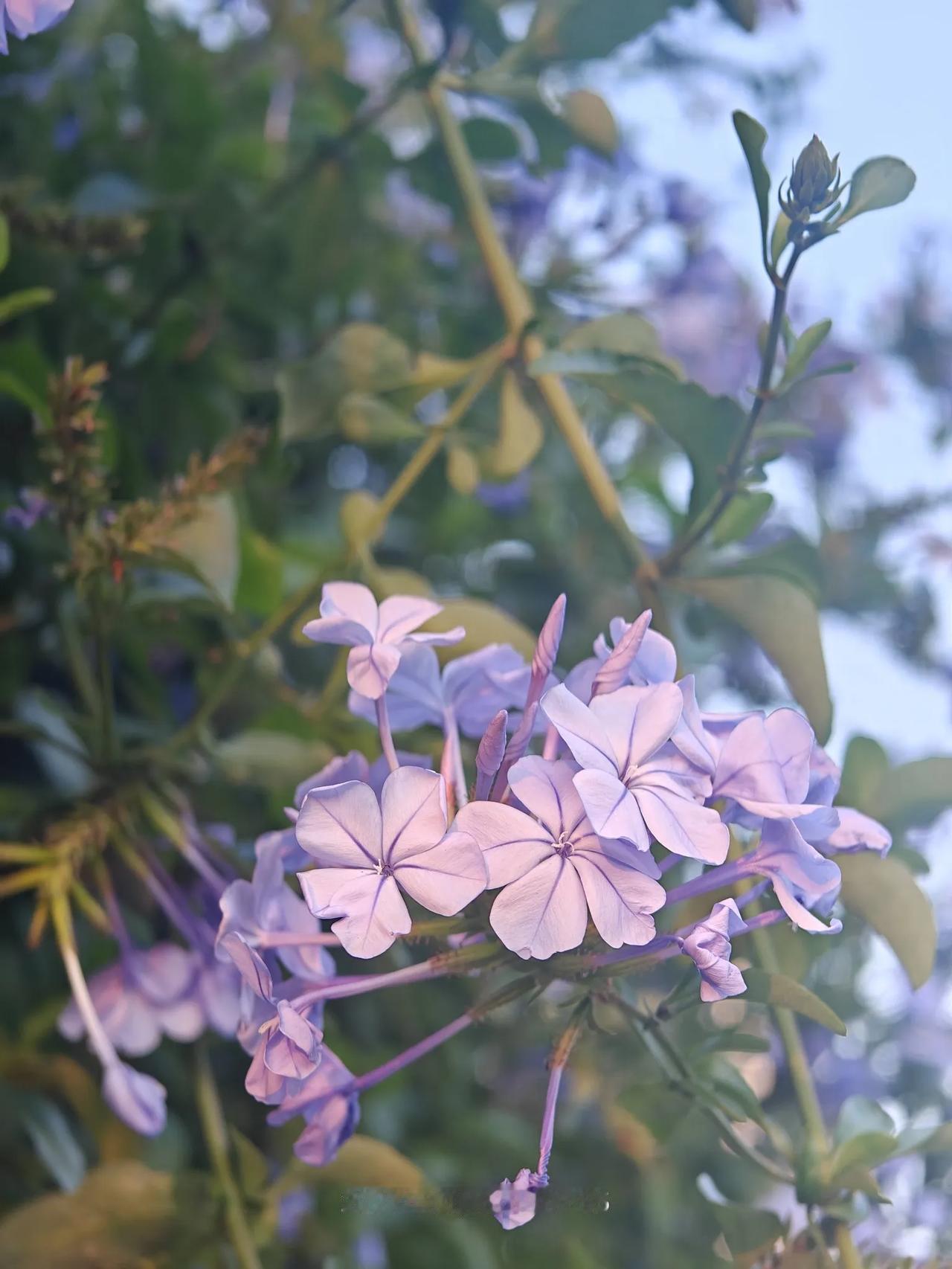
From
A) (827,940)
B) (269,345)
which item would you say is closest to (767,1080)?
(827,940)

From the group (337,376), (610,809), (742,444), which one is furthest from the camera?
(337,376)

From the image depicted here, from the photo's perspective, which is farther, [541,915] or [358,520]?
[358,520]

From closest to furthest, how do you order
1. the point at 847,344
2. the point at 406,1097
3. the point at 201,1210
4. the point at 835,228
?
the point at 835,228 → the point at 201,1210 → the point at 406,1097 → the point at 847,344

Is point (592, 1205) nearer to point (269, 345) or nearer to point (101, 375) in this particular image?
point (101, 375)

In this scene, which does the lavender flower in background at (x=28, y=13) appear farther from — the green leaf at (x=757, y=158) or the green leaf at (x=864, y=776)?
the green leaf at (x=864, y=776)

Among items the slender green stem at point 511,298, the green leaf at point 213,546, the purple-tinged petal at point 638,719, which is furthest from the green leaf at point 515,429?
the purple-tinged petal at point 638,719

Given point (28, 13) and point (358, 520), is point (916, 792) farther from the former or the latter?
point (28, 13)

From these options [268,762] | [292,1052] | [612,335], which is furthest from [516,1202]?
[612,335]
